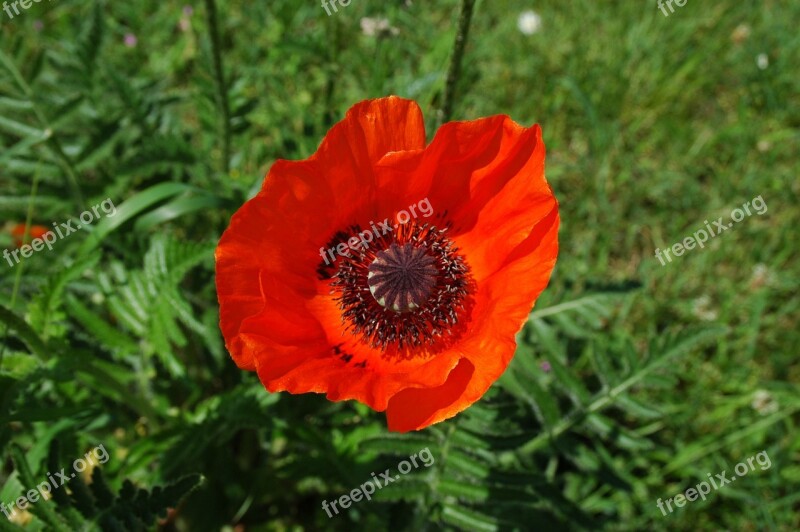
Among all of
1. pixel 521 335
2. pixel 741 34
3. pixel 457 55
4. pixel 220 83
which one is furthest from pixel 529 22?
pixel 457 55

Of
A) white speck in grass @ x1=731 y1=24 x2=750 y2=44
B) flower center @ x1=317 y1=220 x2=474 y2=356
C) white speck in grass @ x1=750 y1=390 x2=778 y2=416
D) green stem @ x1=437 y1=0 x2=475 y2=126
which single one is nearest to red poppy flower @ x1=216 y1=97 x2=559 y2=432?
flower center @ x1=317 y1=220 x2=474 y2=356

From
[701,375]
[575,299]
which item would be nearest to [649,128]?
[701,375]

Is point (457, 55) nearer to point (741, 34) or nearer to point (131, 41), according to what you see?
point (131, 41)

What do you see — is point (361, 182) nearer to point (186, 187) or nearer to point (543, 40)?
point (186, 187)

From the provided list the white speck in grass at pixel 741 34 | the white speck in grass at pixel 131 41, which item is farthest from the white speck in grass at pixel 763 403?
the white speck in grass at pixel 131 41

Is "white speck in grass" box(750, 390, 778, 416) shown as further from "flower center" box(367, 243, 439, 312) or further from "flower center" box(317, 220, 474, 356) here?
"flower center" box(367, 243, 439, 312)

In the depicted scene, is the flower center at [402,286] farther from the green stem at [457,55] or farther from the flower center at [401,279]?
the green stem at [457,55]
